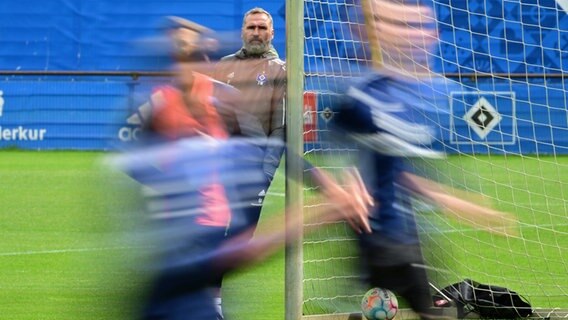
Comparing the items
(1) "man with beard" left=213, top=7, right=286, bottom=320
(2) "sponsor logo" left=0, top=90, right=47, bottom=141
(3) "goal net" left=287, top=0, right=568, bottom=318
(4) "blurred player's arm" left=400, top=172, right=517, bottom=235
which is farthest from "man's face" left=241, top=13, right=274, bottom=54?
(2) "sponsor logo" left=0, top=90, right=47, bottom=141

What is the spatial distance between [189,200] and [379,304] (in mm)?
2168

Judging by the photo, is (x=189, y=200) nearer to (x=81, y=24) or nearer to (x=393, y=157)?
(x=393, y=157)

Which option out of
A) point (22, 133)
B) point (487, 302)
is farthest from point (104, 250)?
point (22, 133)

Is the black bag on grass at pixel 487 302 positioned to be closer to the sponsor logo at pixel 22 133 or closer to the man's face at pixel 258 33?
the man's face at pixel 258 33

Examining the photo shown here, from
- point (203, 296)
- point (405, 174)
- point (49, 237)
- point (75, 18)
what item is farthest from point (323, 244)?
point (75, 18)

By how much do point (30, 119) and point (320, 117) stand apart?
1604 cm

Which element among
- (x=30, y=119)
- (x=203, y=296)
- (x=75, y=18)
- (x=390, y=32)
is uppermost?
(x=75, y=18)

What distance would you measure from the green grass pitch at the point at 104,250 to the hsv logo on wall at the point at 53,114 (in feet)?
20.4

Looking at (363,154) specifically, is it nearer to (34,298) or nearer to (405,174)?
(405,174)

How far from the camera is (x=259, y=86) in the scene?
25.5 ft

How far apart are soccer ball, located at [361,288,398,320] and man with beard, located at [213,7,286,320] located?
2.47ft

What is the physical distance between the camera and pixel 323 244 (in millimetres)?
8031

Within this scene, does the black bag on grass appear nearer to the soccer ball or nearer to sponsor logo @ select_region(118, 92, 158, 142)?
the soccer ball

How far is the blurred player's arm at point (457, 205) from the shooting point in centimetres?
579
